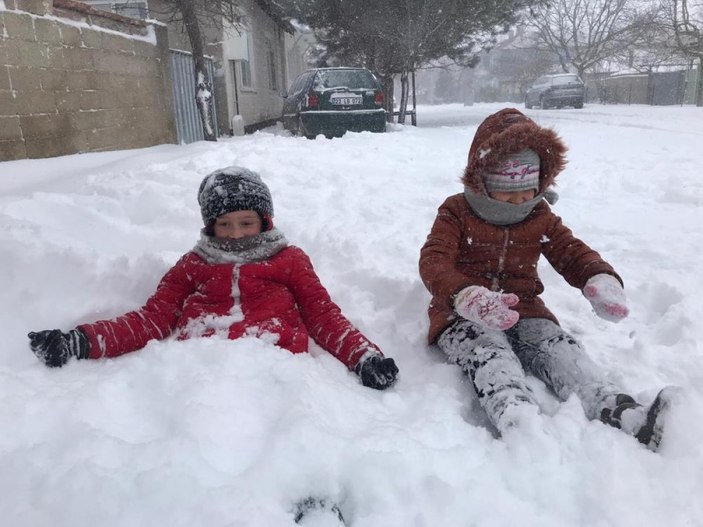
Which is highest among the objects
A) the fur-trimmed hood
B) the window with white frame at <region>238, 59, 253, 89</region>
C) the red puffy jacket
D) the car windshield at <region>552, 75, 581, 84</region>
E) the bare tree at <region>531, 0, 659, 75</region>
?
the bare tree at <region>531, 0, 659, 75</region>

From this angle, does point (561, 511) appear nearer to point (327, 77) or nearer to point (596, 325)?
point (596, 325)

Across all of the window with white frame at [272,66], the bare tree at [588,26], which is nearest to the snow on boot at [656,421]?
the window with white frame at [272,66]

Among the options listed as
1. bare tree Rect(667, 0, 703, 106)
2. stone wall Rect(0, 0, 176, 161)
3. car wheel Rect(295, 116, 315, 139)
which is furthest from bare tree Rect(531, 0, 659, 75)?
stone wall Rect(0, 0, 176, 161)

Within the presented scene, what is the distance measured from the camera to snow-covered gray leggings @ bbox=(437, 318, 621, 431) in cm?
188

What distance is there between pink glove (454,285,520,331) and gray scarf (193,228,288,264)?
2.92 feet

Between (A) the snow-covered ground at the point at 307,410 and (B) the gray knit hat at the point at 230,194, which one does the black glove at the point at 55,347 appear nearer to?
(A) the snow-covered ground at the point at 307,410

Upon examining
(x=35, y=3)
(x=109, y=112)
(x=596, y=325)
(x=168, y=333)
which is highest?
(x=35, y=3)

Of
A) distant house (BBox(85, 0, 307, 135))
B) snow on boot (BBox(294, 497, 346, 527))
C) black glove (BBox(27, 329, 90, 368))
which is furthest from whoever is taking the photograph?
distant house (BBox(85, 0, 307, 135))

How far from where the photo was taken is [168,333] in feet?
7.75

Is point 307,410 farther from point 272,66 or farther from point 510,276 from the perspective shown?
point 272,66

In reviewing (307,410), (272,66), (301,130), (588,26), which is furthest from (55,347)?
(588,26)

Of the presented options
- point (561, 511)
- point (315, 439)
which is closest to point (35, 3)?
point (315, 439)

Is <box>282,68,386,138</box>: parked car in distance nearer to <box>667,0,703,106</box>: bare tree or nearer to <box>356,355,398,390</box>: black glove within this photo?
<box>356,355,398,390</box>: black glove

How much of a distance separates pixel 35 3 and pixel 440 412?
19.2ft
